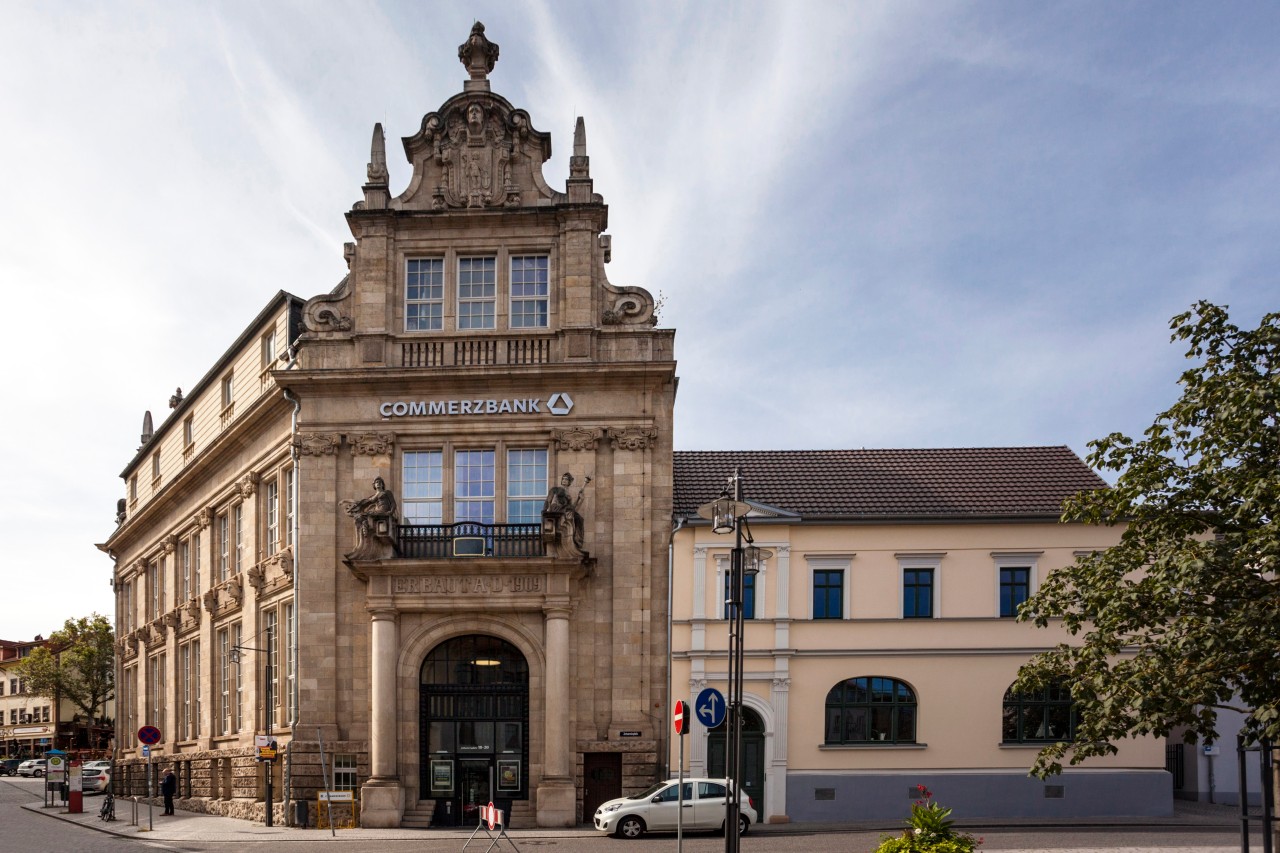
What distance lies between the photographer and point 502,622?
3228 centimetres

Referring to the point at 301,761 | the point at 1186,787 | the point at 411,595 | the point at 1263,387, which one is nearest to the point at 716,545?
the point at 411,595

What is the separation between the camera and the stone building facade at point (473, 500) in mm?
31859

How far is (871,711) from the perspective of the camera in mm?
32406

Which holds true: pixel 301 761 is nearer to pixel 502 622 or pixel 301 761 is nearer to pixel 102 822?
pixel 502 622

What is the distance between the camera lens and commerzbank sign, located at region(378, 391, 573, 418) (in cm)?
3312

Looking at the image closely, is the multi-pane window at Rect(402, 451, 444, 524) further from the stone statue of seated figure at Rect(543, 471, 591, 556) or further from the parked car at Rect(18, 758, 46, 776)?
the parked car at Rect(18, 758, 46, 776)

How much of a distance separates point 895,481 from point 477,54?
53.6 ft

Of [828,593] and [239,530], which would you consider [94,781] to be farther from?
[828,593]

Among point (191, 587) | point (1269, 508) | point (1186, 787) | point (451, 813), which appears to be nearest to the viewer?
point (1269, 508)

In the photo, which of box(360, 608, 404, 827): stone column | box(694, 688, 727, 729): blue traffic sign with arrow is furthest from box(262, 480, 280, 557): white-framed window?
box(694, 688, 727, 729): blue traffic sign with arrow

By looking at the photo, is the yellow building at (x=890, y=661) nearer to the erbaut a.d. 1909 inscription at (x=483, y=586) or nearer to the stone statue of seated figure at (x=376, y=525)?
the erbaut a.d. 1909 inscription at (x=483, y=586)

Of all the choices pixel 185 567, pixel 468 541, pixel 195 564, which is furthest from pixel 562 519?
pixel 185 567

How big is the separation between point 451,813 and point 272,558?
968 cm

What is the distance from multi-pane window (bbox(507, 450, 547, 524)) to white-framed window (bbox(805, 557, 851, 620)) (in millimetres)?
7052
